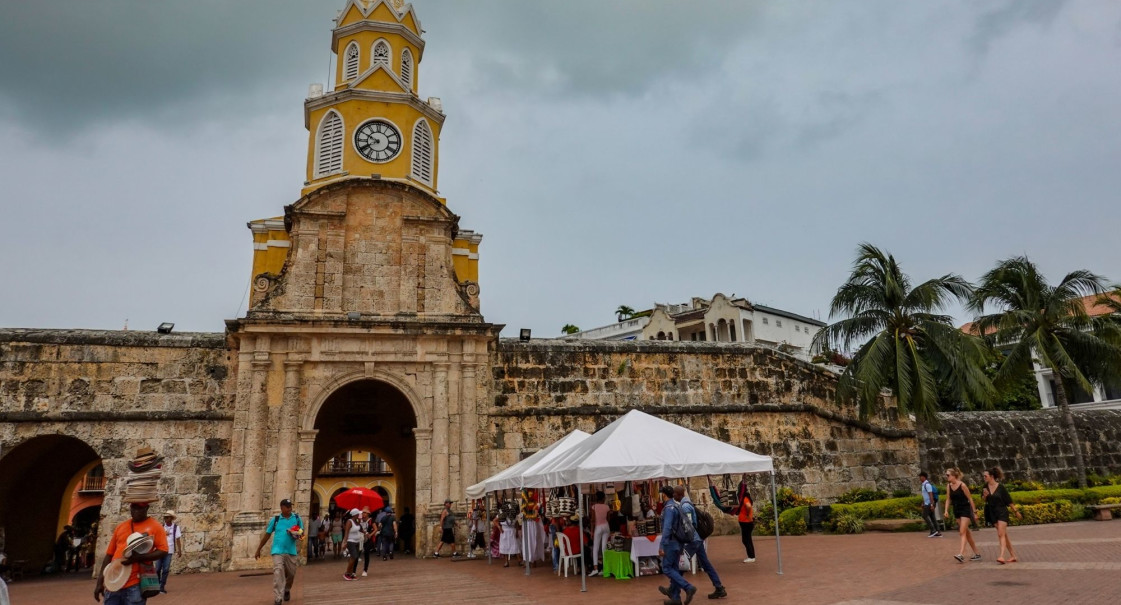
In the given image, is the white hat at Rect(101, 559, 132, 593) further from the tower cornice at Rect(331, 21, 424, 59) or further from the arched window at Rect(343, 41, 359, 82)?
the tower cornice at Rect(331, 21, 424, 59)

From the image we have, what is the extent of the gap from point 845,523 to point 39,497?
19869 millimetres

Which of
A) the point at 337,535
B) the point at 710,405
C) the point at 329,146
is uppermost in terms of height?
the point at 329,146

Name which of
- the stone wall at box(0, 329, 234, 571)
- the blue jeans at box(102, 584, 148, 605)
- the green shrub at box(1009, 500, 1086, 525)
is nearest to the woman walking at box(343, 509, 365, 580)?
the stone wall at box(0, 329, 234, 571)

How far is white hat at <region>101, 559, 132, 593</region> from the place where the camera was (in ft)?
19.6

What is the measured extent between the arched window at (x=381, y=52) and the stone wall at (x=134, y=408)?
11775 mm

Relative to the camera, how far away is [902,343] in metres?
19.2

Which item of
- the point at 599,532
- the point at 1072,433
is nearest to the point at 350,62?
the point at 599,532

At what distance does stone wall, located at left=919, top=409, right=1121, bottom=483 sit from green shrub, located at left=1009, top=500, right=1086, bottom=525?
11.4 ft

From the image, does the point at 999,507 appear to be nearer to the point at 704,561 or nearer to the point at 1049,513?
the point at 704,561

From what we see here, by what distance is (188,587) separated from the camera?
12.0 m

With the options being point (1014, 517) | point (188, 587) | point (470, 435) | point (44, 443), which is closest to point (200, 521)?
point (188, 587)

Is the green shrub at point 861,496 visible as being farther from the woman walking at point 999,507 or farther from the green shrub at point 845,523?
the woman walking at point 999,507

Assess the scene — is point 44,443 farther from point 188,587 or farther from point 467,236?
point 467,236

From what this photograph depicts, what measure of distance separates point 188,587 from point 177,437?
417cm
